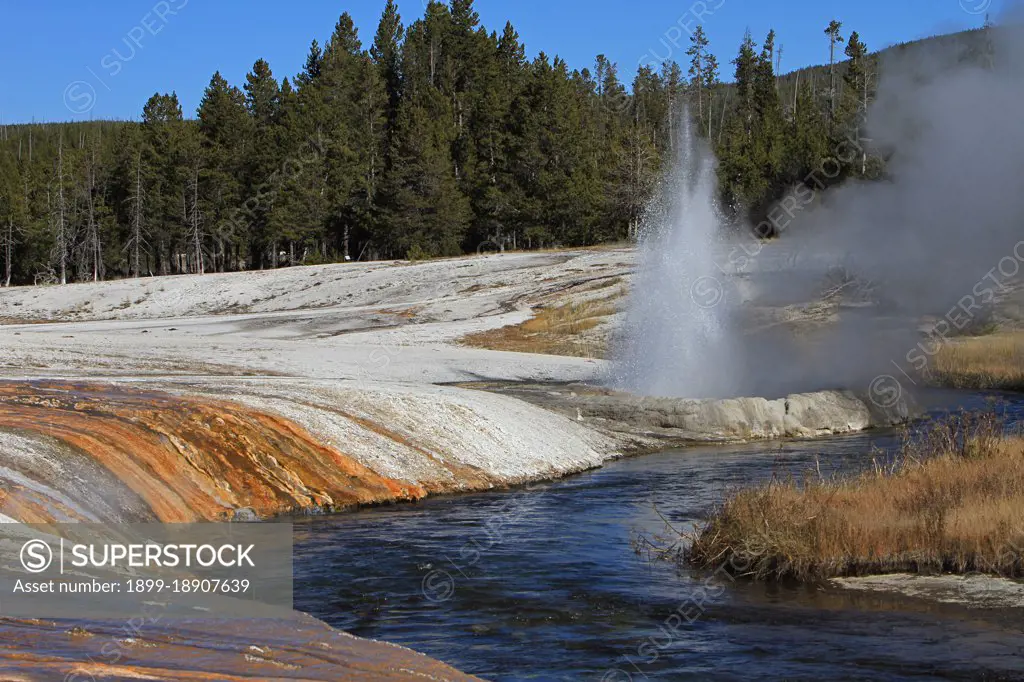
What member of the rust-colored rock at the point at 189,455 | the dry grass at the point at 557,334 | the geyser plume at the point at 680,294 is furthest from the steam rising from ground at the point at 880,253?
the rust-colored rock at the point at 189,455

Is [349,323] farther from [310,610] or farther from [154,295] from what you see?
[310,610]

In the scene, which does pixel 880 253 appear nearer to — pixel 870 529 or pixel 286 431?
pixel 286 431

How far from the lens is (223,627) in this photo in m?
8.49

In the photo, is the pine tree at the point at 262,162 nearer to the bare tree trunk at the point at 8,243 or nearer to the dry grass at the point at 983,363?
the bare tree trunk at the point at 8,243

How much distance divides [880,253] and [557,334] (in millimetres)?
16213

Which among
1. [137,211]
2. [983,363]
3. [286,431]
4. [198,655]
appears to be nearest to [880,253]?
[983,363]

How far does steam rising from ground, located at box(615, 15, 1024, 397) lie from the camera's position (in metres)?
18.6

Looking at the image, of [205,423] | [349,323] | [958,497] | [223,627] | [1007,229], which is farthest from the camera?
[349,323]

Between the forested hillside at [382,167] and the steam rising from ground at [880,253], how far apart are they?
94.1 ft

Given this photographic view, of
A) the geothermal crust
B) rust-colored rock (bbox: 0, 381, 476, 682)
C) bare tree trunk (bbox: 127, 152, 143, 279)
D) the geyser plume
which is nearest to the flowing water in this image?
rust-colored rock (bbox: 0, 381, 476, 682)

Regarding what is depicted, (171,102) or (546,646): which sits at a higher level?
(171,102)

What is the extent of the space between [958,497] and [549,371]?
19153 mm

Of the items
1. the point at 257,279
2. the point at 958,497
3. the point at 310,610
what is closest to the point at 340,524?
the point at 310,610

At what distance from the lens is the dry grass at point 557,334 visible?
38.5 meters
